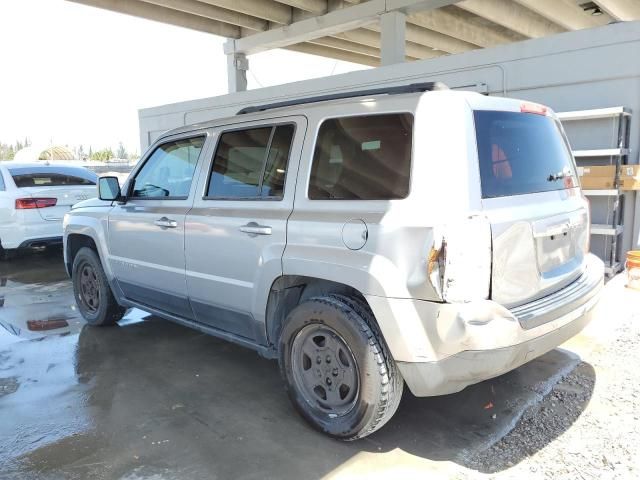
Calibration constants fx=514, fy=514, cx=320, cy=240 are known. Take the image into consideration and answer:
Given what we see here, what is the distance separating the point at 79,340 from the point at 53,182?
472 centimetres

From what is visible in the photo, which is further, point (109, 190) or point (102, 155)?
point (102, 155)

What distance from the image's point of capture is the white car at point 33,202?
8.22 meters

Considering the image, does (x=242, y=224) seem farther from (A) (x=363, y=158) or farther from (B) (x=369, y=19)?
(B) (x=369, y=19)

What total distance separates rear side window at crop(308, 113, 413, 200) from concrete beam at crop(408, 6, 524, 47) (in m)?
11.9

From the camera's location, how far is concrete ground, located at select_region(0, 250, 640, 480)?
2830 millimetres

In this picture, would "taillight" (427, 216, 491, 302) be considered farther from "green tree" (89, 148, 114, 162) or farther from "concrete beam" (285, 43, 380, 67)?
"green tree" (89, 148, 114, 162)

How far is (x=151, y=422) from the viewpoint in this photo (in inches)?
131

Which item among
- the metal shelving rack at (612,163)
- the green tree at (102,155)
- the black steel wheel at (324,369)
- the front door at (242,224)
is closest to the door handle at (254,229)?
the front door at (242,224)

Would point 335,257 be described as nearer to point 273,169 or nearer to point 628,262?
point 273,169

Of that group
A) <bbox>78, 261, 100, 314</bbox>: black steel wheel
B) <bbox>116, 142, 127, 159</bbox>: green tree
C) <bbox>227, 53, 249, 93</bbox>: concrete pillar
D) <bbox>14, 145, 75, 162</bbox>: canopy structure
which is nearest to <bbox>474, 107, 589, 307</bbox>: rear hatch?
<bbox>78, 261, 100, 314</bbox>: black steel wheel

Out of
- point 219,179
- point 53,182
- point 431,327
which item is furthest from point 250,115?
point 53,182

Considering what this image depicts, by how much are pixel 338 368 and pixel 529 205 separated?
1432 millimetres

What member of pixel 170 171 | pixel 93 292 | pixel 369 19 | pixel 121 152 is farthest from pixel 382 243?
pixel 121 152

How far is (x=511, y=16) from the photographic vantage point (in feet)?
46.3
